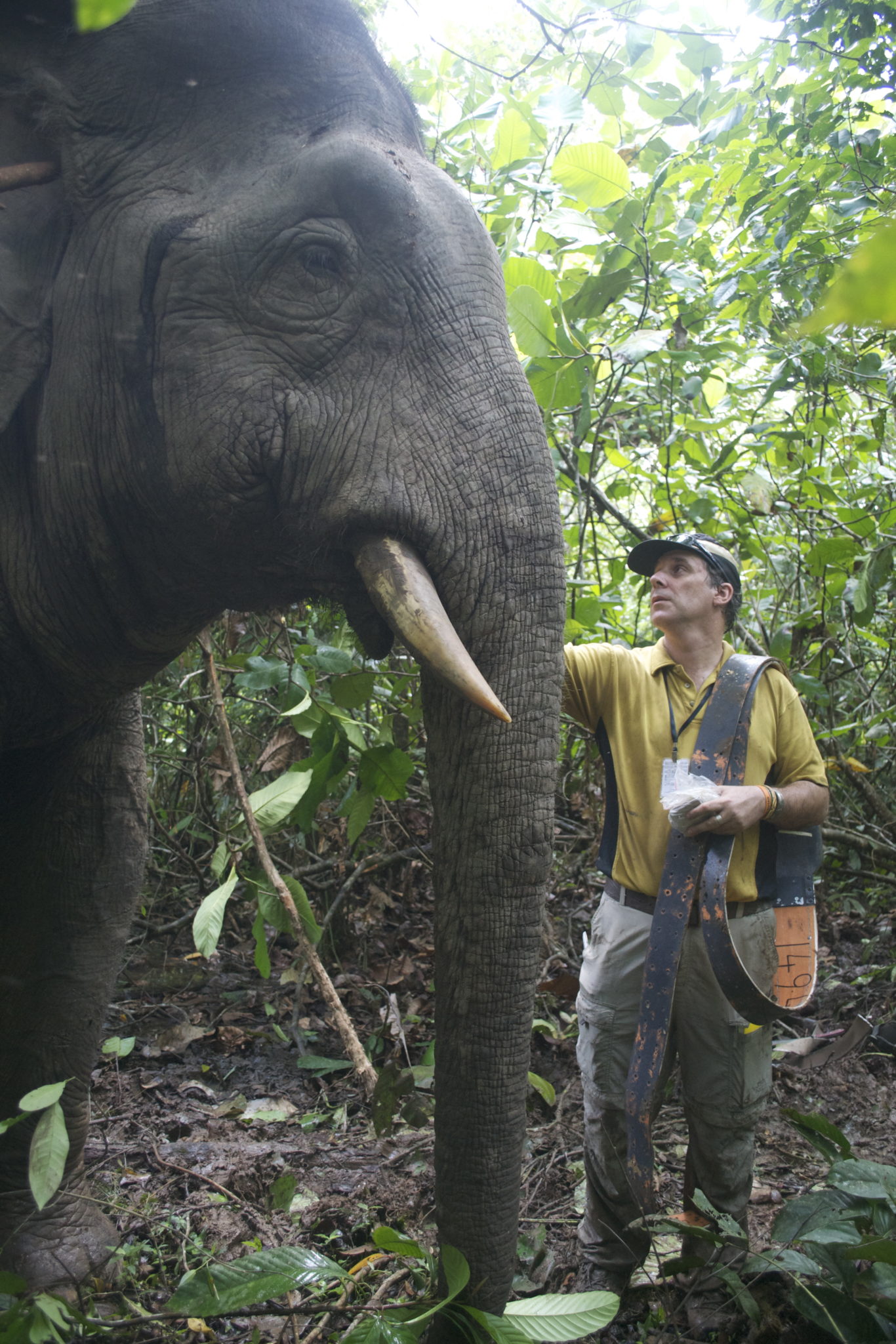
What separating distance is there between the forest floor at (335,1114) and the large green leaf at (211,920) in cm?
59

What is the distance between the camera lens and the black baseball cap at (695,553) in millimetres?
3312

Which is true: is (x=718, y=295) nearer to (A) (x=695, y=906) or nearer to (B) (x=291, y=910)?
(A) (x=695, y=906)

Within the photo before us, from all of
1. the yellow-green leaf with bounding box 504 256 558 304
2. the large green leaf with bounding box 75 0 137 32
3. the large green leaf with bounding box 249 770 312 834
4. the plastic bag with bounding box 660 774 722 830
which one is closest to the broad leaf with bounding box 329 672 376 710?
the large green leaf with bounding box 249 770 312 834

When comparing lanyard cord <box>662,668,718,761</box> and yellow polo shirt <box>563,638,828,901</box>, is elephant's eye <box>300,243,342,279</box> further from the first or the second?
lanyard cord <box>662,668,718,761</box>

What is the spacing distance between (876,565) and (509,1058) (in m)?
3.26

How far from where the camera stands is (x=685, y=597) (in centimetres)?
327

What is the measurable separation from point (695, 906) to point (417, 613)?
5.56 ft

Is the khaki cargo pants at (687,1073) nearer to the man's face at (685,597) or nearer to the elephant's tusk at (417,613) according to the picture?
the man's face at (685,597)

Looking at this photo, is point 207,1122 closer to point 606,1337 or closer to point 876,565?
point 606,1337

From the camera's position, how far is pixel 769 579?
19.7 feet

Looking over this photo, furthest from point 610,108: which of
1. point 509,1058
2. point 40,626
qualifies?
point 509,1058

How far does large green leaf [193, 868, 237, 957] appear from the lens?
8.22 ft

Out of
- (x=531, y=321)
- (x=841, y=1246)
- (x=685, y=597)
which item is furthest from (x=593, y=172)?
(x=841, y=1246)

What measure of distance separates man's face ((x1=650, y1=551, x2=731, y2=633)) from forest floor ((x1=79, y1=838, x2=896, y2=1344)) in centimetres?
165
